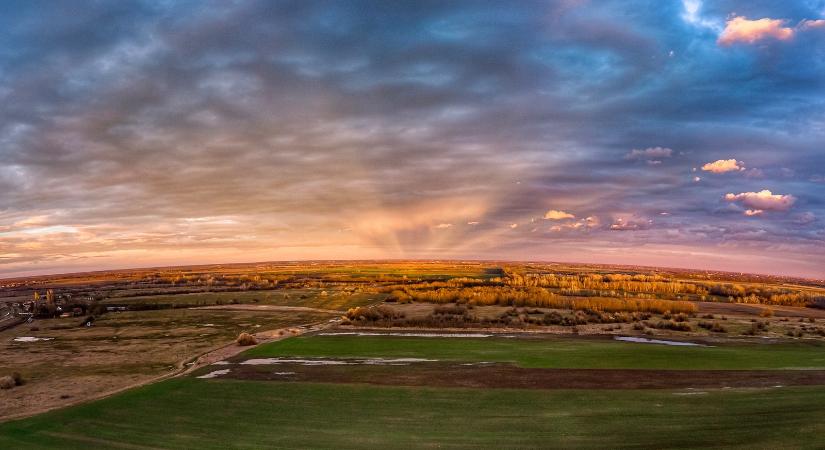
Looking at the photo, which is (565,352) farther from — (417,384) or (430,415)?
(430,415)

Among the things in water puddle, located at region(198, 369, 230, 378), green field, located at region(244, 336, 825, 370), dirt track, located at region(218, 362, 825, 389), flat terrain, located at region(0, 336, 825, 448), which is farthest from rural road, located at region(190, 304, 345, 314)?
flat terrain, located at region(0, 336, 825, 448)

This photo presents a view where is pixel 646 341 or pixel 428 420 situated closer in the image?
pixel 428 420

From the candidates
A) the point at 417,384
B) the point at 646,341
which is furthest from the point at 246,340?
the point at 646,341

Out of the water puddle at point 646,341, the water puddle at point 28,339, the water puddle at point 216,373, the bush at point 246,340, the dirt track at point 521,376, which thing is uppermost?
the dirt track at point 521,376

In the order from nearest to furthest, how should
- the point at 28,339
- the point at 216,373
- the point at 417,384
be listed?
the point at 417,384 < the point at 216,373 < the point at 28,339

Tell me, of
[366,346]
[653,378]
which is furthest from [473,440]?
[366,346]

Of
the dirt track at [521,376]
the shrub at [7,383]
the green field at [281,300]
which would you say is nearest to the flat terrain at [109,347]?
the shrub at [7,383]

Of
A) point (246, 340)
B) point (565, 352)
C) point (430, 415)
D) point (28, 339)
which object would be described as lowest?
point (28, 339)

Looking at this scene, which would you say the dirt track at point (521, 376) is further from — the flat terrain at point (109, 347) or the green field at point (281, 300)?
the green field at point (281, 300)
